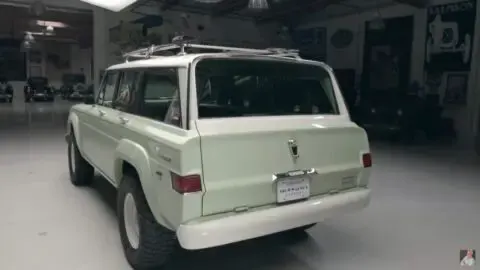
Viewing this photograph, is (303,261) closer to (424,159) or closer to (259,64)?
(259,64)

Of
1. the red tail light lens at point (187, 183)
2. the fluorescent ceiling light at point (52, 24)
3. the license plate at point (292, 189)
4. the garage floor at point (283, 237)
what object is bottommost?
the garage floor at point (283, 237)

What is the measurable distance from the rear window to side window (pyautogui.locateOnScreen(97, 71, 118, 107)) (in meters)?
1.18

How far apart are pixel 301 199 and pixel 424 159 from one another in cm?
485

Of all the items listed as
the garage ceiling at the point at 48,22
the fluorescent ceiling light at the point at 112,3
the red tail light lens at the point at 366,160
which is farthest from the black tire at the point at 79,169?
the garage ceiling at the point at 48,22

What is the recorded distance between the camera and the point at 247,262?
2590 mm

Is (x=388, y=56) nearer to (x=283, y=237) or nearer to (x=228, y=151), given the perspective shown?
(x=283, y=237)

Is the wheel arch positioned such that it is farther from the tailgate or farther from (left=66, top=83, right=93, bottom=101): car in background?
(left=66, top=83, right=93, bottom=101): car in background

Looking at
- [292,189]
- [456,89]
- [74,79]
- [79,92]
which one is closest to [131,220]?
[292,189]

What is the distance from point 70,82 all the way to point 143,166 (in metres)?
21.4

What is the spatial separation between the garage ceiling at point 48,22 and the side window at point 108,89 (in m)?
9.72

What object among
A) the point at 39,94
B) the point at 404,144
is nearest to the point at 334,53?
the point at 404,144

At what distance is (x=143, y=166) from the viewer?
2184 mm

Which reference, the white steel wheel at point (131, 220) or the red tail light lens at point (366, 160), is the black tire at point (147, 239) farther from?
the red tail light lens at point (366, 160)

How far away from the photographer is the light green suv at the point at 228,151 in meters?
1.93
